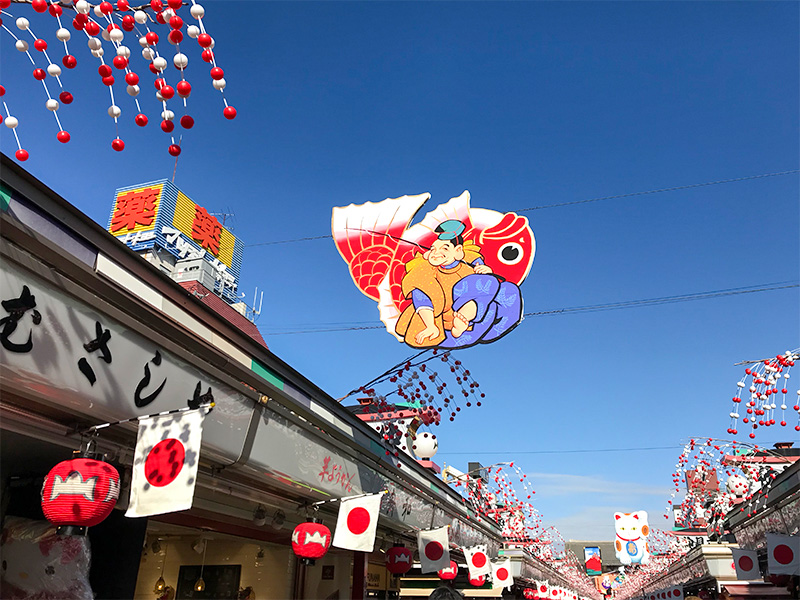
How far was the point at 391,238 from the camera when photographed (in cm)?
1148

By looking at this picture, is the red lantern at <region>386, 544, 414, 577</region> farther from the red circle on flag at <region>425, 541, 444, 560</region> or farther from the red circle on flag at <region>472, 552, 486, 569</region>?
the red circle on flag at <region>472, 552, 486, 569</region>

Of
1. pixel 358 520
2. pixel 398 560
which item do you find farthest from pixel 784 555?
pixel 358 520

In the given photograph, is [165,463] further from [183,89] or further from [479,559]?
[479,559]

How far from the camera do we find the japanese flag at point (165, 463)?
14.4ft

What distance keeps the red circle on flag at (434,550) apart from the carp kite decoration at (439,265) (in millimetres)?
5102

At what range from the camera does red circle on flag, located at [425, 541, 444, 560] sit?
39.2ft

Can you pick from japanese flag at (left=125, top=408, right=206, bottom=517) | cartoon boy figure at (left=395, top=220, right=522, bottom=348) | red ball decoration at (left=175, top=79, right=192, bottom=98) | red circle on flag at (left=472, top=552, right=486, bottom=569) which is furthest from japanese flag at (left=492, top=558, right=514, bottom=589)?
red ball decoration at (left=175, top=79, right=192, bottom=98)

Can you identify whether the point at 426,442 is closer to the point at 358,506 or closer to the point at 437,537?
the point at 437,537

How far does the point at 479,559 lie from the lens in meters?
17.1

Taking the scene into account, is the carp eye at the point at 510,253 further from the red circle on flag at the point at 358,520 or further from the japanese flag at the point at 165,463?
the japanese flag at the point at 165,463

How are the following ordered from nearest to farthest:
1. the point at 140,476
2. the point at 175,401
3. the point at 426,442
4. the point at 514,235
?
the point at 140,476 → the point at 175,401 → the point at 514,235 → the point at 426,442

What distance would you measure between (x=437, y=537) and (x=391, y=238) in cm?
691

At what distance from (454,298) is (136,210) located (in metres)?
25.7

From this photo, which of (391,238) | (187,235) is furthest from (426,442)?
(187,235)
